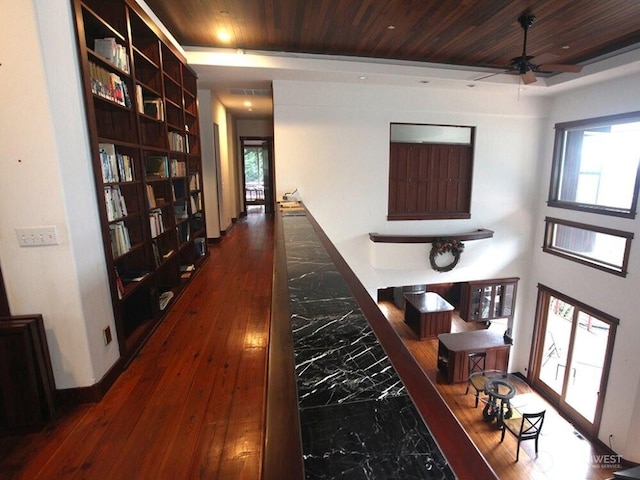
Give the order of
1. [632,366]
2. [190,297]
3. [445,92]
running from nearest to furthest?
1. [190,297]
2. [632,366]
3. [445,92]

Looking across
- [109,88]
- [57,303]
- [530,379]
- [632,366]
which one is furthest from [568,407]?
[109,88]

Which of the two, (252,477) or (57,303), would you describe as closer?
(252,477)

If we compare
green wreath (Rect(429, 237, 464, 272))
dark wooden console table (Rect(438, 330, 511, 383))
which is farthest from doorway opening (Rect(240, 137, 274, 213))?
dark wooden console table (Rect(438, 330, 511, 383))

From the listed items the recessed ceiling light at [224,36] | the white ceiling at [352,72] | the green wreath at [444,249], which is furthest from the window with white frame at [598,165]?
the recessed ceiling light at [224,36]

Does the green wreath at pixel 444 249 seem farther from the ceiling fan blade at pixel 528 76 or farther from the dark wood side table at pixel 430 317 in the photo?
the ceiling fan blade at pixel 528 76

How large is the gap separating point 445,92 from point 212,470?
662 cm

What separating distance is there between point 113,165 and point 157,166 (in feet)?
3.68

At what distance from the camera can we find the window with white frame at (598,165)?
17.3 feet

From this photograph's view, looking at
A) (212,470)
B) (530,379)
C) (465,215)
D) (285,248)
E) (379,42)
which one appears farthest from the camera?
(530,379)

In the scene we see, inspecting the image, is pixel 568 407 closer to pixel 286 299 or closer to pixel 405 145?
pixel 405 145

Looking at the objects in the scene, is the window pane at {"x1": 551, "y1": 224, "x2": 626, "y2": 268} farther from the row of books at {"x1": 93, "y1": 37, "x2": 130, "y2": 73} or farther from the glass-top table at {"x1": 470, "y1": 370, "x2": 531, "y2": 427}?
the row of books at {"x1": 93, "y1": 37, "x2": 130, "y2": 73}

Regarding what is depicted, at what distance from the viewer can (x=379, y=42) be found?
4.42m

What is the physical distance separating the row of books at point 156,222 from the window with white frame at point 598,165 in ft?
22.1

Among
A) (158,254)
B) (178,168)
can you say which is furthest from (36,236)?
(178,168)
